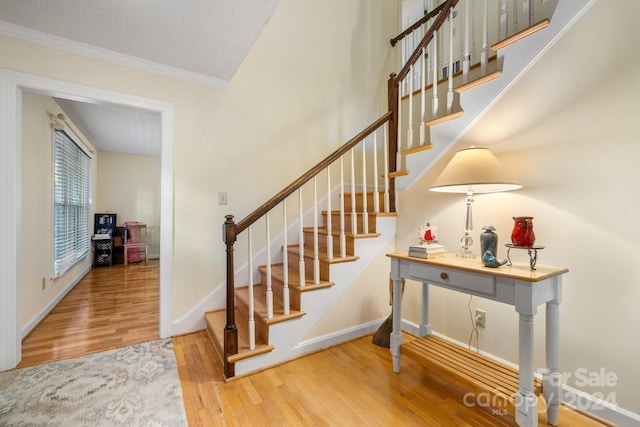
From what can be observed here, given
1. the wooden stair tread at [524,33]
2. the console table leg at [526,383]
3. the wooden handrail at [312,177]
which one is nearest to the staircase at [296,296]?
the wooden handrail at [312,177]

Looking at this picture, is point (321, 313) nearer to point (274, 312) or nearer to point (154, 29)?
point (274, 312)

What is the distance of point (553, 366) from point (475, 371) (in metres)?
0.37

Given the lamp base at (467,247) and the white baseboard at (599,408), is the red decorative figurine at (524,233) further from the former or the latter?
the white baseboard at (599,408)

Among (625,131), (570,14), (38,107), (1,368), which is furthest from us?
(38,107)

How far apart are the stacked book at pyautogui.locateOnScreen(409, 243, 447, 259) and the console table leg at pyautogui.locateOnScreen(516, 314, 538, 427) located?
21.9 inches

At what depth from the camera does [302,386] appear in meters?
1.69

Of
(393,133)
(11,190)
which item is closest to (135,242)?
(11,190)

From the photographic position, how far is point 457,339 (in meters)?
2.07

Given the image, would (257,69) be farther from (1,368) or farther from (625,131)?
(1,368)

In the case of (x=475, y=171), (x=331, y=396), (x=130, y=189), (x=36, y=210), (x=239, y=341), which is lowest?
(x=331, y=396)

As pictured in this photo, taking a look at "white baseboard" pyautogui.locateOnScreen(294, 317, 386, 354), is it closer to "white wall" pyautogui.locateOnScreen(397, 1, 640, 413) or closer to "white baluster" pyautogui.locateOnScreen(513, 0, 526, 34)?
"white wall" pyautogui.locateOnScreen(397, 1, 640, 413)

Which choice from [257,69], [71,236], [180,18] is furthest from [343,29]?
[71,236]

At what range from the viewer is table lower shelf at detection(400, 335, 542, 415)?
1372mm

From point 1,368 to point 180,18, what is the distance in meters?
2.60
